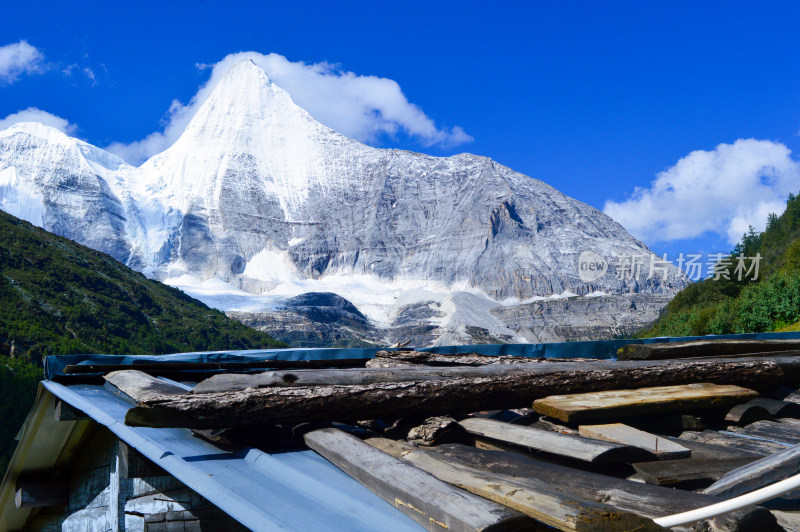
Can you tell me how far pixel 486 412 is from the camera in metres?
4.41

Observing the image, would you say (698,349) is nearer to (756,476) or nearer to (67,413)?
(756,476)

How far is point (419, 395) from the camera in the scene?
3.84 m

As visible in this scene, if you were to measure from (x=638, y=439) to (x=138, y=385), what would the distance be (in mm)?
3119

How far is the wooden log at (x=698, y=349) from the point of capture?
18.3ft

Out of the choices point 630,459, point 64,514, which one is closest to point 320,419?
point 630,459

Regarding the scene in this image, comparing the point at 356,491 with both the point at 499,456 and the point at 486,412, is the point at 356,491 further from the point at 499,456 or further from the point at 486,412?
the point at 486,412

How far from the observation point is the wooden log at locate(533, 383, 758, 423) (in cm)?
390

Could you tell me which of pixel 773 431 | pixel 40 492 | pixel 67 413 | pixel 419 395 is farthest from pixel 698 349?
pixel 40 492

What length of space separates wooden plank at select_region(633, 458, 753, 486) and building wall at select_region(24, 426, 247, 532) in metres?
2.34

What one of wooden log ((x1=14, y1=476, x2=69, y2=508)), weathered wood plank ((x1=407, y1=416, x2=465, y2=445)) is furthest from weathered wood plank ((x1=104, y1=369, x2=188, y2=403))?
wooden log ((x1=14, y1=476, x2=69, y2=508))

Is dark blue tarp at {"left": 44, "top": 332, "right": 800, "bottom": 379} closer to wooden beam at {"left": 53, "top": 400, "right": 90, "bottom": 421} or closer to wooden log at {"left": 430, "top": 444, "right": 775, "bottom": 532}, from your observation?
wooden beam at {"left": 53, "top": 400, "right": 90, "bottom": 421}

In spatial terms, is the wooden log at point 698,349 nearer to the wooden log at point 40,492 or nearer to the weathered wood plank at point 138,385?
the weathered wood plank at point 138,385

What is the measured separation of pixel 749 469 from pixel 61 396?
4.34 m

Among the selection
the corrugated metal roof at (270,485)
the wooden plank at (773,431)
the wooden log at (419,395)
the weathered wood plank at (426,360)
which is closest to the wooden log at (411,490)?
the corrugated metal roof at (270,485)
